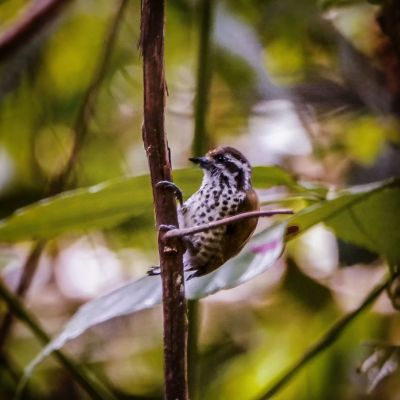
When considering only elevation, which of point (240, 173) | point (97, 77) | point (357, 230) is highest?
point (97, 77)

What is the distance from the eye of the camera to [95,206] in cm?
108

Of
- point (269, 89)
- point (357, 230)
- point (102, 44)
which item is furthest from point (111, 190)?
point (102, 44)

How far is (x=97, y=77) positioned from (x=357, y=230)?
2.42 feet

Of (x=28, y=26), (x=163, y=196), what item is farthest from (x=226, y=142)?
(x=163, y=196)

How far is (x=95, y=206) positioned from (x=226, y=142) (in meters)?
0.98

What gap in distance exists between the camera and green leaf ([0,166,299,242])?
1029mm

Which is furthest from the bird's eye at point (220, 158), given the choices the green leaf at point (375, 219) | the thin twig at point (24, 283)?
the thin twig at point (24, 283)

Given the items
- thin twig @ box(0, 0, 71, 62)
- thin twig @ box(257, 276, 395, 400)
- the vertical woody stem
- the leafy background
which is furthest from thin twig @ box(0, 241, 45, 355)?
the vertical woody stem

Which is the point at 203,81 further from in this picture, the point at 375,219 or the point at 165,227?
the point at 165,227

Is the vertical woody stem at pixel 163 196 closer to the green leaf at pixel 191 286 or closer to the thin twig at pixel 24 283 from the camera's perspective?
the green leaf at pixel 191 286

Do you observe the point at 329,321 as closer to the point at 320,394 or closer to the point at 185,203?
the point at 320,394

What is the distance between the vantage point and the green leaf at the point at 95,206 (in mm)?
1029

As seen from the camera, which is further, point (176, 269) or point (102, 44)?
point (102, 44)

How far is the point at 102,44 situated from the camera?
191 centimetres
